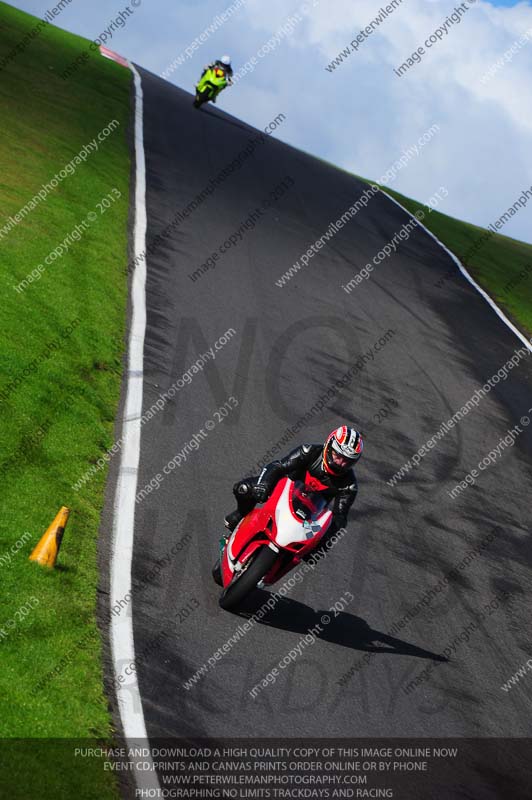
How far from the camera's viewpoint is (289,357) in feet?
53.4

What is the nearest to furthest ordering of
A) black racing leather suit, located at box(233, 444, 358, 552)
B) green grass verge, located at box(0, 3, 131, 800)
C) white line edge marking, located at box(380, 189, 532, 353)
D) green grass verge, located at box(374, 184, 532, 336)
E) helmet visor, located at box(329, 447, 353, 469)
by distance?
green grass verge, located at box(0, 3, 131, 800) < helmet visor, located at box(329, 447, 353, 469) < black racing leather suit, located at box(233, 444, 358, 552) < white line edge marking, located at box(380, 189, 532, 353) < green grass verge, located at box(374, 184, 532, 336)

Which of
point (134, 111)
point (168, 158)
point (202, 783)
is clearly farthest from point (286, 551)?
point (134, 111)

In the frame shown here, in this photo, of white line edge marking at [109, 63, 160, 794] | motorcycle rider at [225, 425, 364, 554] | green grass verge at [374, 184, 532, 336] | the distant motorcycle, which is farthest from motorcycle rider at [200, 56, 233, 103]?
motorcycle rider at [225, 425, 364, 554]

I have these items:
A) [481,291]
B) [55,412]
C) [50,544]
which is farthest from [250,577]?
[481,291]

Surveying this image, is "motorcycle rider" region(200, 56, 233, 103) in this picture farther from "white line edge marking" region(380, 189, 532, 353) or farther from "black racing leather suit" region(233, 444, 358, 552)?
"black racing leather suit" region(233, 444, 358, 552)

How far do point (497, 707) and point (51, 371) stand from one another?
6.00 m

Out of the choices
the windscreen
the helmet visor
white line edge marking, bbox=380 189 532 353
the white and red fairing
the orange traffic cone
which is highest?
white line edge marking, bbox=380 189 532 353

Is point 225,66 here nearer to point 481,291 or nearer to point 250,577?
point 481,291

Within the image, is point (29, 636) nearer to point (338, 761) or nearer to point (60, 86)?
point (338, 761)

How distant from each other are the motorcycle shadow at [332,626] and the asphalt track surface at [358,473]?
0.08 ft

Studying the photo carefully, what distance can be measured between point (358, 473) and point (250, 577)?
440 cm

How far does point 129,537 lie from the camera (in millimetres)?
9836

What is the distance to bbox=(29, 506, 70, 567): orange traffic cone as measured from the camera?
8.77 metres

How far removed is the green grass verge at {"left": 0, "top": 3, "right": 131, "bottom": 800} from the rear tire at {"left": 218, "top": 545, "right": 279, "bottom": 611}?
3.87 feet
